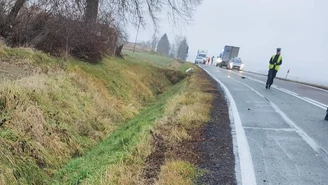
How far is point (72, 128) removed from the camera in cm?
691

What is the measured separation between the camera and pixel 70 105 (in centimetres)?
755

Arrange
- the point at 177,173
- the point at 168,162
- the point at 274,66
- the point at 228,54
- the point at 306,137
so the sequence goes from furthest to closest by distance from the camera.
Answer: the point at 228,54, the point at 274,66, the point at 306,137, the point at 168,162, the point at 177,173

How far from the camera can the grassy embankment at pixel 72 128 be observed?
15.0ft

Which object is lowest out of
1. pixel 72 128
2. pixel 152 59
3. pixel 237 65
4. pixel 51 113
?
pixel 152 59

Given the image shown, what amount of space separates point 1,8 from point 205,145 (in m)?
8.61

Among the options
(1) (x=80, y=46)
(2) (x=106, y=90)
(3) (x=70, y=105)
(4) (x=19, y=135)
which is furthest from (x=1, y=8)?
(4) (x=19, y=135)

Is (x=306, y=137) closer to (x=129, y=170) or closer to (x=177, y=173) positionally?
(x=177, y=173)

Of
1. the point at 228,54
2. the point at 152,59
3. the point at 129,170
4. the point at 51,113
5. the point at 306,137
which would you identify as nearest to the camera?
the point at 129,170

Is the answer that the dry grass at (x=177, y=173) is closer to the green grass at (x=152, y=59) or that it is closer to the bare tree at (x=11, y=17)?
the bare tree at (x=11, y=17)

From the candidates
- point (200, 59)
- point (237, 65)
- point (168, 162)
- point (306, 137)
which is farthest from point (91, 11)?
point (200, 59)

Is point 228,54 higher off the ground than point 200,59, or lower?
higher

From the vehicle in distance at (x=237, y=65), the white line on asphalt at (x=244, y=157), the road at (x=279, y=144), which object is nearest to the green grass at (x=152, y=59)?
the vehicle in distance at (x=237, y=65)

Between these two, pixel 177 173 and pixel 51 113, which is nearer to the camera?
pixel 177 173

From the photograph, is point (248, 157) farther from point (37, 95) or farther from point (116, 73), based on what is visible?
point (116, 73)
